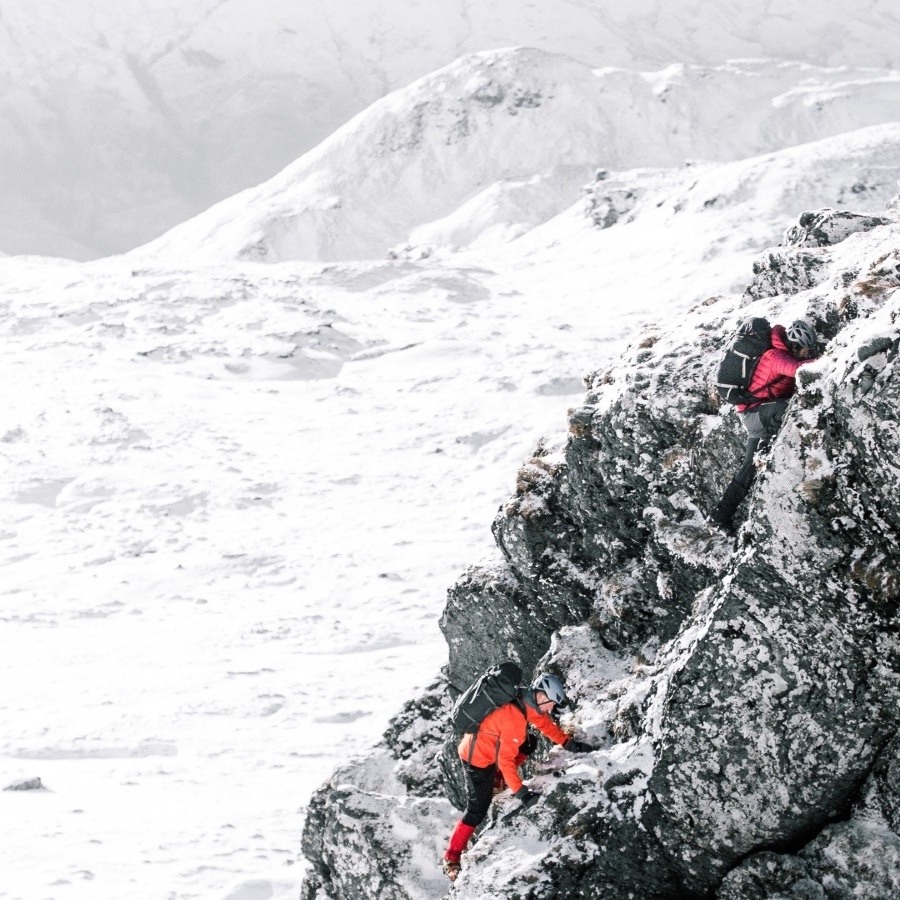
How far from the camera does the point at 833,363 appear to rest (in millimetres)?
7910

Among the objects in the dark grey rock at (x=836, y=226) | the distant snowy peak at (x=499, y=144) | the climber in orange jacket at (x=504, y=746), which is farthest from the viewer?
the distant snowy peak at (x=499, y=144)

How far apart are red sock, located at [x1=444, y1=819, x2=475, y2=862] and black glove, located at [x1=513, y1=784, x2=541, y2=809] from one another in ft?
3.56

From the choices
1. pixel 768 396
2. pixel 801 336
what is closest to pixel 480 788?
pixel 768 396

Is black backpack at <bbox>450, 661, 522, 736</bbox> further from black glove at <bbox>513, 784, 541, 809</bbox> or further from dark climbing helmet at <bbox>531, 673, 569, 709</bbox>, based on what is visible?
black glove at <bbox>513, 784, 541, 809</bbox>

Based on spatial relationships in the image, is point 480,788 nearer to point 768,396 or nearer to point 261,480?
point 768,396

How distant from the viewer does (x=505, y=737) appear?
9.68 m

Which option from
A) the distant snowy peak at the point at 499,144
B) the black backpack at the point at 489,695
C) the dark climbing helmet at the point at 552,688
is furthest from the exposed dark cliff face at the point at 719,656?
the distant snowy peak at the point at 499,144

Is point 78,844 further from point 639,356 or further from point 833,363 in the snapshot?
point 833,363

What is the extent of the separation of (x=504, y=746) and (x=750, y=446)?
3.82m

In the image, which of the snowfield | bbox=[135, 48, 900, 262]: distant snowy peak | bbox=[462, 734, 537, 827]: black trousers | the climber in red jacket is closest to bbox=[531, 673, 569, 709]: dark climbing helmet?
bbox=[462, 734, 537, 827]: black trousers

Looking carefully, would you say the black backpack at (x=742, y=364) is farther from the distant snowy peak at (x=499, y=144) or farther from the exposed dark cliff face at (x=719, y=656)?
the distant snowy peak at (x=499, y=144)

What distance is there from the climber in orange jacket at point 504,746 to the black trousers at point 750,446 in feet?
7.97

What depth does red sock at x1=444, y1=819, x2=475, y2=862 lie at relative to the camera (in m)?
10.1

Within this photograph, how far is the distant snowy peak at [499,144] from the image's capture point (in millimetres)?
127688
